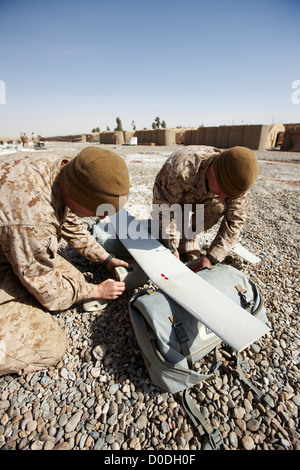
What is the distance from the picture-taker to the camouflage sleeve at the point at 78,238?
93.8 inches

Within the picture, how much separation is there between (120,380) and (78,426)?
0.38 meters

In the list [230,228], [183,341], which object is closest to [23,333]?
[183,341]

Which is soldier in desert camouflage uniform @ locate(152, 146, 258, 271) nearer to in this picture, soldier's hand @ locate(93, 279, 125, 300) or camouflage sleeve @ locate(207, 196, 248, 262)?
camouflage sleeve @ locate(207, 196, 248, 262)

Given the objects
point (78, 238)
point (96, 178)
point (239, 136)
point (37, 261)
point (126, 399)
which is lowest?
point (126, 399)

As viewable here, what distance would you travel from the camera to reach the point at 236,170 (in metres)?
1.95

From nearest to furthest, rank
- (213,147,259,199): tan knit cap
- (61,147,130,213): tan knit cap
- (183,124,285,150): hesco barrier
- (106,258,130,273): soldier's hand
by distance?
(61,147,130,213): tan knit cap
(213,147,259,199): tan knit cap
(106,258,130,273): soldier's hand
(183,124,285,150): hesco barrier

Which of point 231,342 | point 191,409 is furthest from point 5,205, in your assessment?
point 191,409

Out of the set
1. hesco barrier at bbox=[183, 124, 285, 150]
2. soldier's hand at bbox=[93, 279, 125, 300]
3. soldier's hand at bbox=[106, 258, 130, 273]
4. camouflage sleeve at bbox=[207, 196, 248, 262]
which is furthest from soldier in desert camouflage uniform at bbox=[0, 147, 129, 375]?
hesco barrier at bbox=[183, 124, 285, 150]

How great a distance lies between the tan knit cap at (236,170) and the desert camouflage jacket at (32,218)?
1428mm

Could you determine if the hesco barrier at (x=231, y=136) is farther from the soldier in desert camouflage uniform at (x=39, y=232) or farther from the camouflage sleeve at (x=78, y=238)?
the soldier in desert camouflage uniform at (x=39, y=232)

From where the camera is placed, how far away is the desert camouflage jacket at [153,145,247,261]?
261cm

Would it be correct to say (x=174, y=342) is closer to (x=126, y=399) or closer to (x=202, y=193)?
(x=126, y=399)

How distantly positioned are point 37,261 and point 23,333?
59 centimetres
